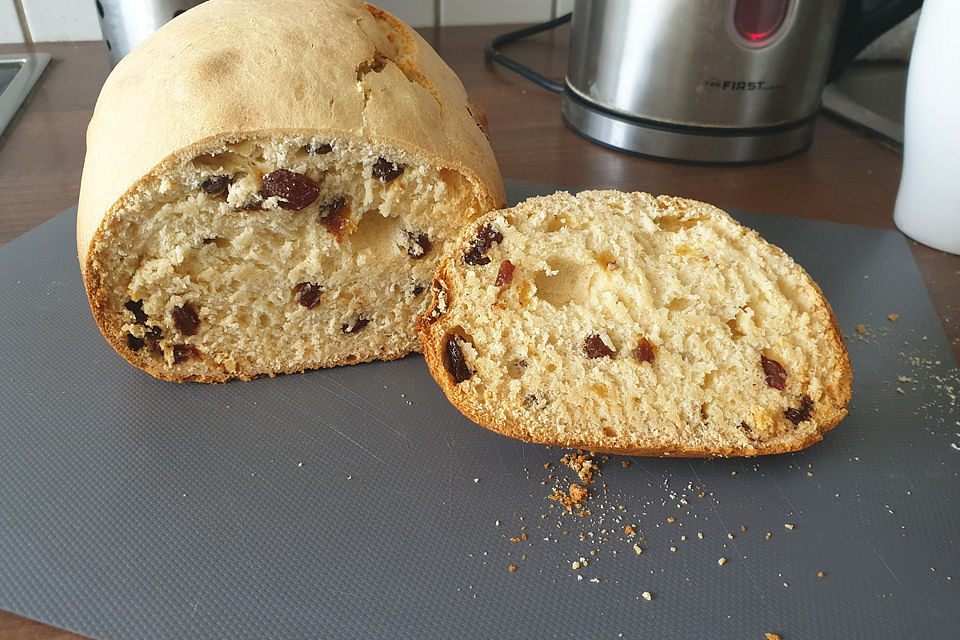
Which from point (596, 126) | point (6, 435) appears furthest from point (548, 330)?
point (596, 126)

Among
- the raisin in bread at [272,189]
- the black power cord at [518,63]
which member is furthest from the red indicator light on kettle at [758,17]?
the raisin in bread at [272,189]

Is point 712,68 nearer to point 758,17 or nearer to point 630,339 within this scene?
point 758,17

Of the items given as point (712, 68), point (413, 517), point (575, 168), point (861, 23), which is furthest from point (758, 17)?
point (413, 517)

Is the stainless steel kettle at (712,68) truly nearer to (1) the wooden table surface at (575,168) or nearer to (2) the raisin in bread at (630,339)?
(1) the wooden table surface at (575,168)

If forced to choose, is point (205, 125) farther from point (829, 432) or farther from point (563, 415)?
point (829, 432)

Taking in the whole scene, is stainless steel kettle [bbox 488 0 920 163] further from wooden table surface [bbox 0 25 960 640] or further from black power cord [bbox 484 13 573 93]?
black power cord [bbox 484 13 573 93]

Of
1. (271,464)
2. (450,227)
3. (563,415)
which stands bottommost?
(271,464)
